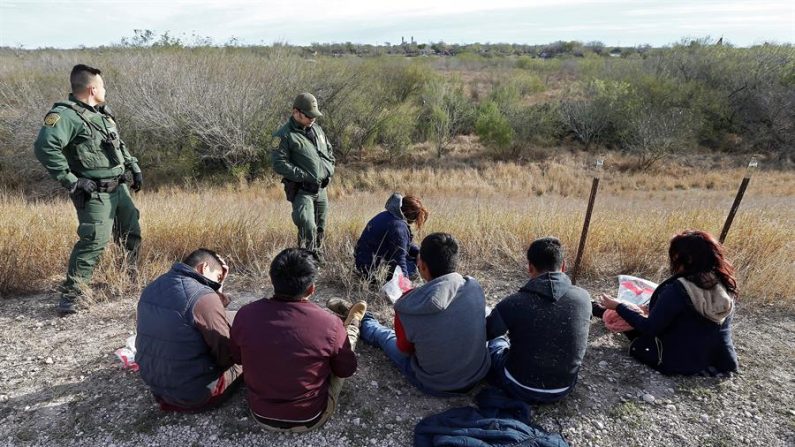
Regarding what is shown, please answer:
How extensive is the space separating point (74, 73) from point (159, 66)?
47.3ft

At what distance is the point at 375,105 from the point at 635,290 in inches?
692

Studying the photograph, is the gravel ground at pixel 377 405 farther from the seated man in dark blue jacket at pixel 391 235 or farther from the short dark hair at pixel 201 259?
the seated man in dark blue jacket at pixel 391 235

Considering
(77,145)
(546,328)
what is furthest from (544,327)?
(77,145)

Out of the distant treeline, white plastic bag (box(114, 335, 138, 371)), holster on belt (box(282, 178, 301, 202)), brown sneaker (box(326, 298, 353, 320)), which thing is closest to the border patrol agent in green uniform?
white plastic bag (box(114, 335, 138, 371))

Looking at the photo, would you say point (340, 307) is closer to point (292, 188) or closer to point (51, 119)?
point (292, 188)

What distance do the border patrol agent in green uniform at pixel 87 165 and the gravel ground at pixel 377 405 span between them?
0.57 m

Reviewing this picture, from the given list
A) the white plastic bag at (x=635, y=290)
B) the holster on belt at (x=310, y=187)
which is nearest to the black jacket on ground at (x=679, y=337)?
the white plastic bag at (x=635, y=290)

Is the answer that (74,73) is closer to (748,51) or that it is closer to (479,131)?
(479,131)

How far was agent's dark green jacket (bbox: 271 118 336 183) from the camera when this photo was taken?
177 inches

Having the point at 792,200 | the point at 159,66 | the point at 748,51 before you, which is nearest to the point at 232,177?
the point at 159,66

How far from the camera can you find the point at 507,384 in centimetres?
267

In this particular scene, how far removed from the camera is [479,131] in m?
21.2

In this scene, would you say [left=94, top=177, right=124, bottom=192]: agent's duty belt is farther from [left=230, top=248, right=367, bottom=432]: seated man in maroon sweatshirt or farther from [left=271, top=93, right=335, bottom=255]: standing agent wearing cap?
[left=230, top=248, right=367, bottom=432]: seated man in maroon sweatshirt

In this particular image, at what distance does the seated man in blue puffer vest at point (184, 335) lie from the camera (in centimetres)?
232
